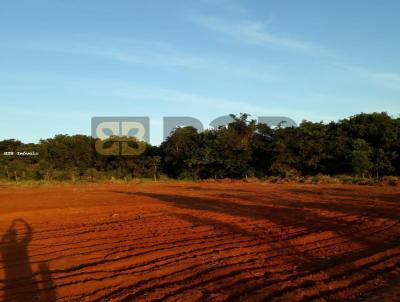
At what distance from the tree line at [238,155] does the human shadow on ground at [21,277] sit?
28666mm

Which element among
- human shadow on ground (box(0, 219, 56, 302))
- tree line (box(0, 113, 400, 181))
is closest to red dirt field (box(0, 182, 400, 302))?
human shadow on ground (box(0, 219, 56, 302))

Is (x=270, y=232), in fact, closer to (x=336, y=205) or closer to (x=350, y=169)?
(x=336, y=205)

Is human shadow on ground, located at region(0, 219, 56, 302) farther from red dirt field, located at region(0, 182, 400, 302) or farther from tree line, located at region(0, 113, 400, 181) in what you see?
tree line, located at region(0, 113, 400, 181)

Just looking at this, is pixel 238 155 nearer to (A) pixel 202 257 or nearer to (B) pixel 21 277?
(A) pixel 202 257

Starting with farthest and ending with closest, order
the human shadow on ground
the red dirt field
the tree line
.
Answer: the tree line < the red dirt field < the human shadow on ground

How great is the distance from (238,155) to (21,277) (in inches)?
1336

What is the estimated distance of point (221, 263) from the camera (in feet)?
19.9

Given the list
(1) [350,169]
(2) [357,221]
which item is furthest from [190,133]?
(2) [357,221]

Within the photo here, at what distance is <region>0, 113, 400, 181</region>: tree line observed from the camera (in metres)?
34.0

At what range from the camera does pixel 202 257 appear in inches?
253

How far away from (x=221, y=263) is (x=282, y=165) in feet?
101

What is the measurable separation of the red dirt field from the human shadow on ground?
14mm

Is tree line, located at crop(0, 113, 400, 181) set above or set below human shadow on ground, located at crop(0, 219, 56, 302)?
above

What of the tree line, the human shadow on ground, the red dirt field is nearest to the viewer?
the human shadow on ground
